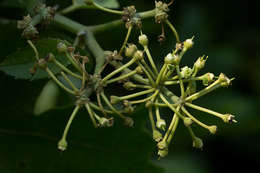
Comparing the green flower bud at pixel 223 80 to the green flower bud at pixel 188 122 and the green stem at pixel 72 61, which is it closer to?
the green flower bud at pixel 188 122

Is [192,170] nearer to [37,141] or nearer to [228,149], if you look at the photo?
[228,149]

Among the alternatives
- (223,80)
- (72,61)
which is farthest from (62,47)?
(223,80)

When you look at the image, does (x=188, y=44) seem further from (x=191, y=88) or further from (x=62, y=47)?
(x=62, y=47)

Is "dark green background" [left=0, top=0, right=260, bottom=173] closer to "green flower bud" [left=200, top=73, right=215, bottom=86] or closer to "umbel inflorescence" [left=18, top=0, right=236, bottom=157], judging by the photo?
"umbel inflorescence" [left=18, top=0, right=236, bottom=157]

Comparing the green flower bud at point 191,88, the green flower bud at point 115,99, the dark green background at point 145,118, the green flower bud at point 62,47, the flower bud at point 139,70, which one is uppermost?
the green flower bud at point 62,47

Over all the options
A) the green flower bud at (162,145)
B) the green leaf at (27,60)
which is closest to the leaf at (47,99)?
the green leaf at (27,60)

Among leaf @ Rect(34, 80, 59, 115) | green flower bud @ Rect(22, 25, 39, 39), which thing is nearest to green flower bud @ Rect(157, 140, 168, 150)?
green flower bud @ Rect(22, 25, 39, 39)
